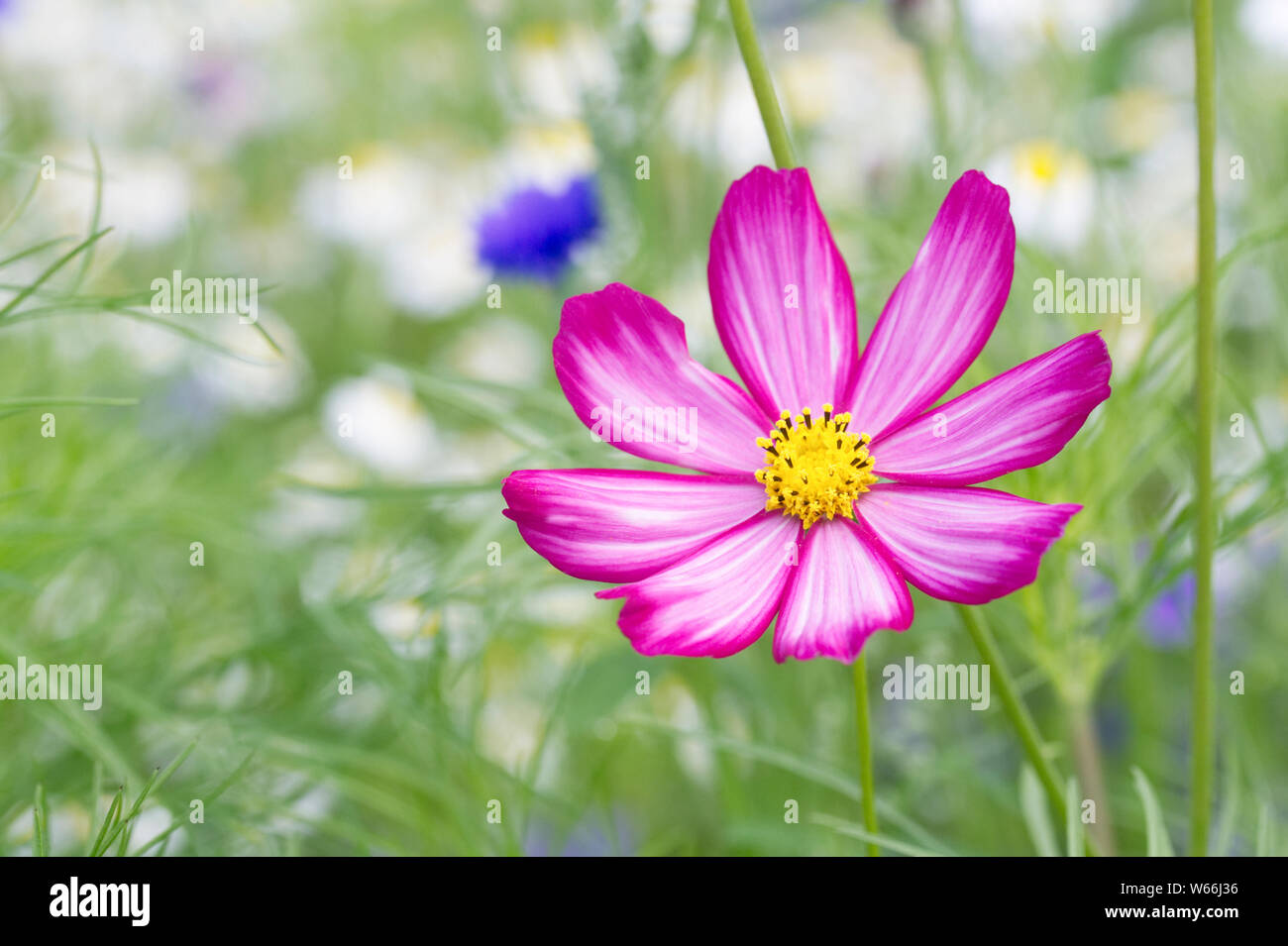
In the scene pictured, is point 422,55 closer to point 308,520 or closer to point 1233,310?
point 308,520

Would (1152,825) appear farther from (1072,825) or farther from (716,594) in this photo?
(716,594)

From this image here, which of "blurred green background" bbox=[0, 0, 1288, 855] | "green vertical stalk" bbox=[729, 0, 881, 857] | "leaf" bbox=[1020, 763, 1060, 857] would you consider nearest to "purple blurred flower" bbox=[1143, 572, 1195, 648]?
"blurred green background" bbox=[0, 0, 1288, 855]

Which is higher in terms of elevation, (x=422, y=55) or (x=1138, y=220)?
(x=422, y=55)

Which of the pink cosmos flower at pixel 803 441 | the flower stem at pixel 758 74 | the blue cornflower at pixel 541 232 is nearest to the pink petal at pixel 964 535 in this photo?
the pink cosmos flower at pixel 803 441

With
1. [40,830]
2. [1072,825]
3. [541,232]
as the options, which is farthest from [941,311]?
[541,232]

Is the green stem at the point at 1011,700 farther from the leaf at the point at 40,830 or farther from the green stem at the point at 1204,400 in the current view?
the leaf at the point at 40,830

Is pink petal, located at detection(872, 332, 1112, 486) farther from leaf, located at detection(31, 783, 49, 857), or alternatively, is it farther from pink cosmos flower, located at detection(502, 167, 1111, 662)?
leaf, located at detection(31, 783, 49, 857)
